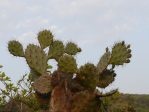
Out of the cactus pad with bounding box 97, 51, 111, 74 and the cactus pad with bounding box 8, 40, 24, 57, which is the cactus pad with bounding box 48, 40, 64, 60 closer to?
the cactus pad with bounding box 8, 40, 24, 57

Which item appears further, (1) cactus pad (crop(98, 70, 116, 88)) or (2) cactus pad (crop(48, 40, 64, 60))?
(2) cactus pad (crop(48, 40, 64, 60))

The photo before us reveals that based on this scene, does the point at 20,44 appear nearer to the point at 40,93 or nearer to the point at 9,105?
the point at 40,93

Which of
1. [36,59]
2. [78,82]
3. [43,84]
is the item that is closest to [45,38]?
[36,59]

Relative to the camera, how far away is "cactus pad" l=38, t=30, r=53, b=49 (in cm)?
938

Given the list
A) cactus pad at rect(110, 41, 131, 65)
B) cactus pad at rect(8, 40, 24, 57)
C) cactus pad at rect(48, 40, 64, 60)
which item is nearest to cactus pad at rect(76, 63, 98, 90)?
cactus pad at rect(110, 41, 131, 65)

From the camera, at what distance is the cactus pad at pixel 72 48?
31.0 feet

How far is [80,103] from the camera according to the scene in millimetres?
7992

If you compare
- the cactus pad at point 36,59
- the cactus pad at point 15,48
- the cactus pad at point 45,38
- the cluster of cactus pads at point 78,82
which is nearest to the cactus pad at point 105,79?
the cluster of cactus pads at point 78,82

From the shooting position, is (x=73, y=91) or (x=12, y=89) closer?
(x=73, y=91)

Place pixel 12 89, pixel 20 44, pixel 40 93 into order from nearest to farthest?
pixel 40 93, pixel 20 44, pixel 12 89

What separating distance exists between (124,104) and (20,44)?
2.76 m

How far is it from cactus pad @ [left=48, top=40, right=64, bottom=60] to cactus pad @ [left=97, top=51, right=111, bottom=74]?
150cm

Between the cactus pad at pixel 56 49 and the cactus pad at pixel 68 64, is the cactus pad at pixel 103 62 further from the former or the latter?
the cactus pad at pixel 56 49

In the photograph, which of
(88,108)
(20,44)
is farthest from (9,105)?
(88,108)
